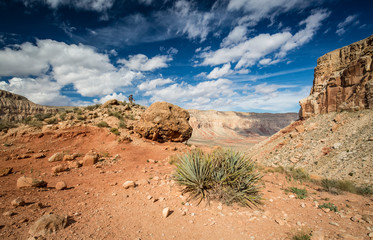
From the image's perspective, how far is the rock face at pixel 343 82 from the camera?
482 inches

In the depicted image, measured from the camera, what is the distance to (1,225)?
237 cm

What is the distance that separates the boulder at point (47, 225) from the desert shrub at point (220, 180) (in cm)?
246

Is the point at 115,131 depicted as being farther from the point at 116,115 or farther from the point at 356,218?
the point at 356,218

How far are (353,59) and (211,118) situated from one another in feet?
196

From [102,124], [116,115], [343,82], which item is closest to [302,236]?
[102,124]

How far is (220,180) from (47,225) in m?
3.32

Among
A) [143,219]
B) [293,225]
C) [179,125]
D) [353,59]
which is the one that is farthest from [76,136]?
[353,59]

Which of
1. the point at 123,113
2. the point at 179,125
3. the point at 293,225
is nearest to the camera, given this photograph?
the point at 293,225

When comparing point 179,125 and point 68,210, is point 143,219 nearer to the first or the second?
point 68,210

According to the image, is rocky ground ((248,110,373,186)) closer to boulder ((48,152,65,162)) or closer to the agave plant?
the agave plant

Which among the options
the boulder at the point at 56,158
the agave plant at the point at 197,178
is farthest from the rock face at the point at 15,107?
the agave plant at the point at 197,178

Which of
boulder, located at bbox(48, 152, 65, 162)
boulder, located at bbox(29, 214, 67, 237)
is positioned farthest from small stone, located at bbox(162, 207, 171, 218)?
boulder, located at bbox(48, 152, 65, 162)

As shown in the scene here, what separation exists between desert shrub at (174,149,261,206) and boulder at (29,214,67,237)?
246 cm

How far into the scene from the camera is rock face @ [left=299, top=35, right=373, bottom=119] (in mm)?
12234
